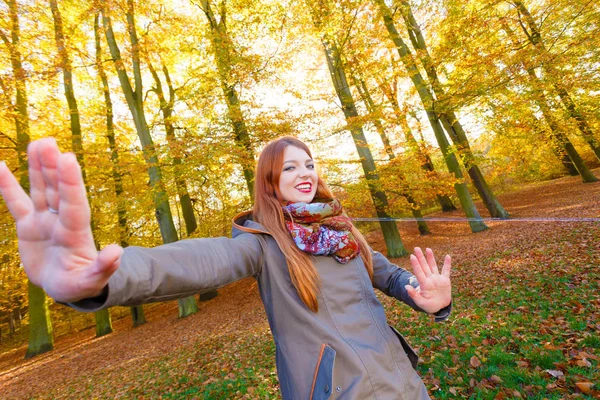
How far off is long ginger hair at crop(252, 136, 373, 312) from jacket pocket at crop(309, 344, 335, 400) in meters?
0.20

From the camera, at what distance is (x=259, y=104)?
10562mm

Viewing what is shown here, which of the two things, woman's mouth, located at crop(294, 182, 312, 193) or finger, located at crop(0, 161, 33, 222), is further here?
woman's mouth, located at crop(294, 182, 312, 193)

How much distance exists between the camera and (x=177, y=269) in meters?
1.21

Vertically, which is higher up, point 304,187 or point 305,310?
point 304,187

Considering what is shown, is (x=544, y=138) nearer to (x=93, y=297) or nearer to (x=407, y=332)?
(x=407, y=332)

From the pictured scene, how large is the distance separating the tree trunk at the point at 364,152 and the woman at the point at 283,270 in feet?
30.8

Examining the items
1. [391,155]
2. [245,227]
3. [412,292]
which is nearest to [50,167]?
[245,227]

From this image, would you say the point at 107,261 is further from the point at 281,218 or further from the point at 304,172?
the point at 304,172

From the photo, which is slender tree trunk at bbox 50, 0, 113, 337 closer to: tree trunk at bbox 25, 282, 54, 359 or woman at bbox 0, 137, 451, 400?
tree trunk at bbox 25, 282, 54, 359

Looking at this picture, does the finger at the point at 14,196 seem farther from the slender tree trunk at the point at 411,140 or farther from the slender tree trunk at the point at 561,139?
the slender tree trunk at the point at 561,139

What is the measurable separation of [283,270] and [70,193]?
0.99m

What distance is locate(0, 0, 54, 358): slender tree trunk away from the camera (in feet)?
30.8

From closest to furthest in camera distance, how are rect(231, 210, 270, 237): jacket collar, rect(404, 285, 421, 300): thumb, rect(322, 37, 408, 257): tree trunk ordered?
rect(231, 210, 270, 237): jacket collar, rect(404, 285, 421, 300): thumb, rect(322, 37, 408, 257): tree trunk

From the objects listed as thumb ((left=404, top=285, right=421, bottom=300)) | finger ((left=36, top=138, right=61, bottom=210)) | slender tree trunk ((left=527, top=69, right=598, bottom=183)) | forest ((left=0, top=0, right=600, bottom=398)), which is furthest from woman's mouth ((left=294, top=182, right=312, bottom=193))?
slender tree trunk ((left=527, top=69, right=598, bottom=183))
